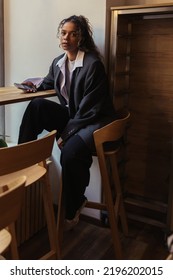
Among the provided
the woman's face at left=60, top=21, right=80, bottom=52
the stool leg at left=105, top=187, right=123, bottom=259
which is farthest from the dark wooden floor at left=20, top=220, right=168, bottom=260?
the woman's face at left=60, top=21, right=80, bottom=52

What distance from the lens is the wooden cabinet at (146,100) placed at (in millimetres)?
2139

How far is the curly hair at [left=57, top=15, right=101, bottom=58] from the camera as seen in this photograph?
1.98 m

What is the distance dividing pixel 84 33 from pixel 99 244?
1290 mm

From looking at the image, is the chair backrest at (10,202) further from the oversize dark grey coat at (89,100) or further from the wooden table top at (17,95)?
the oversize dark grey coat at (89,100)

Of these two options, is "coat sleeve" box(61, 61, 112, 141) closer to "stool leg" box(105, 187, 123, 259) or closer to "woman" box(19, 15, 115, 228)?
"woman" box(19, 15, 115, 228)

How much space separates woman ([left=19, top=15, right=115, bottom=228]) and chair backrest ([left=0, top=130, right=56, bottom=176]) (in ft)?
1.57

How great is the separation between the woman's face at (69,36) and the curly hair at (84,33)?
2 centimetres

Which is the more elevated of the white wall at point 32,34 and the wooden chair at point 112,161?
the white wall at point 32,34

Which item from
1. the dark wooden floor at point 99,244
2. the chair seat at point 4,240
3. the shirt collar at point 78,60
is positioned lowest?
the dark wooden floor at point 99,244

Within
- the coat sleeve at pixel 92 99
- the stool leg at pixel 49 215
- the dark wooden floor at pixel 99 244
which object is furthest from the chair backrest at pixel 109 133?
the dark wooden floor at pixel 99 244

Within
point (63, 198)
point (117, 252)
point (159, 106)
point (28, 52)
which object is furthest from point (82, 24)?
point (117, 252)

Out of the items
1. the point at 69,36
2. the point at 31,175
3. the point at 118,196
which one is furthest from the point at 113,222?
the point at 69,36

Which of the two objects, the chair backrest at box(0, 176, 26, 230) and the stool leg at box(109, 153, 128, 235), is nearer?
the chair backrest at box(0, 176, 26, 230)
